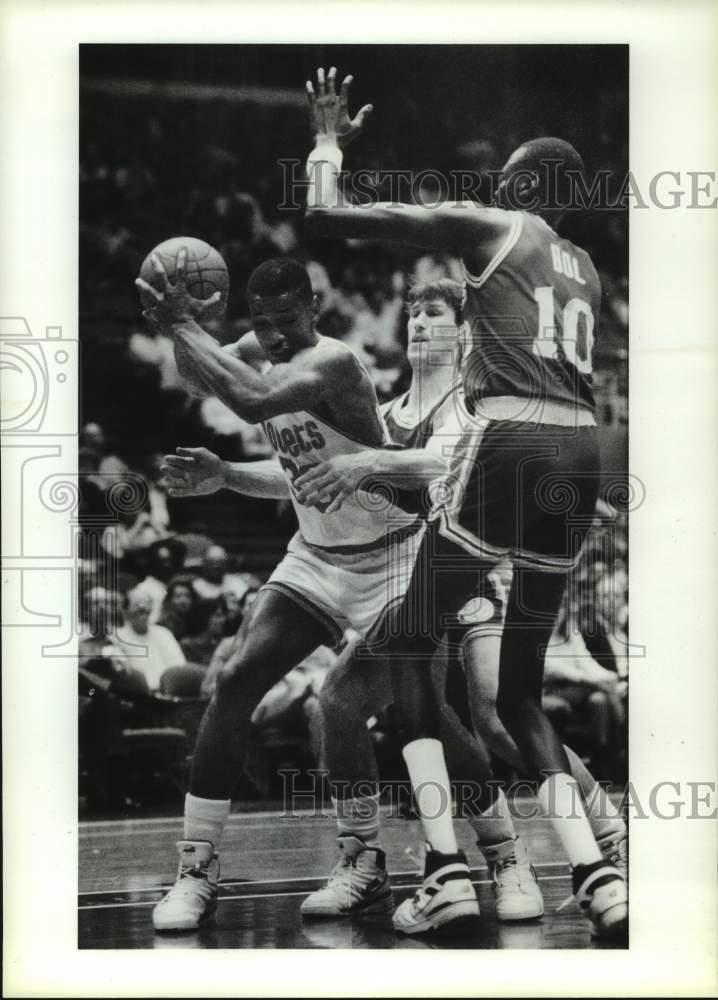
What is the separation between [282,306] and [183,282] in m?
0.29

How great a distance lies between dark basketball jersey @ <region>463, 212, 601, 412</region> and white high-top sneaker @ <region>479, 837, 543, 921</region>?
1.24m

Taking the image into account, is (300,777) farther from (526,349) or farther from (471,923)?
(526,349)

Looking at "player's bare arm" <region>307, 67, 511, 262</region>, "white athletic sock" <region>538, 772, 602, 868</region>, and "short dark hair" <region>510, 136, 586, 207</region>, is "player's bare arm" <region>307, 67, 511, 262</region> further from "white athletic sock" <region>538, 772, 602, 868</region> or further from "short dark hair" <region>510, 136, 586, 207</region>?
"white athletic sock" <region>538, 772, 602, 868</region>

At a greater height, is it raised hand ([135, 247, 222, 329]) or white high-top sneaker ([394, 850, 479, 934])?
raised hand ([135, 247, 222, 329])

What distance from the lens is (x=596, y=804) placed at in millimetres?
2809

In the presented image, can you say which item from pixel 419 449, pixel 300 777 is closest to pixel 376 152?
pixel 419 449

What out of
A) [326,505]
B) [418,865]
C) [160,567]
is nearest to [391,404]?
[326,505]

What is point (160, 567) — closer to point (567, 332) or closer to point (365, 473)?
point (365, 473)

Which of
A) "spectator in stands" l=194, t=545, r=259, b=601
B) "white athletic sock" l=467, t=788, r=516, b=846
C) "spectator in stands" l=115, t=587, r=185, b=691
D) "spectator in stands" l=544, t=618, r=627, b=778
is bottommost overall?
"white athletic sock" l=467, t=788, r=516, b=846

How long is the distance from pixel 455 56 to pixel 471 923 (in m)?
2.42

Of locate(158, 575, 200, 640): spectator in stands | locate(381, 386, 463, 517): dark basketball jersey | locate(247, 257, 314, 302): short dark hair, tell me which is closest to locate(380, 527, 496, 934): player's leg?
locate(381, 386, 463, 517): dark basketball jersey

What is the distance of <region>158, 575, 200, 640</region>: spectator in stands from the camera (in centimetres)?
283

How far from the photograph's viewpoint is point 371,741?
2.82 meters

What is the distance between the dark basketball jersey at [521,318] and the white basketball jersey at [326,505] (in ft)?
1.24
